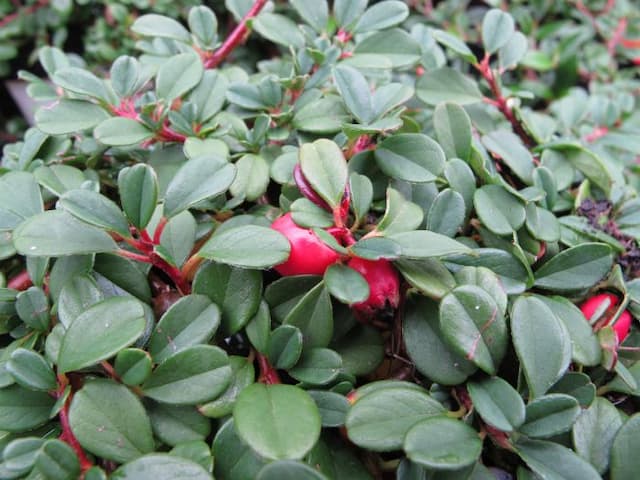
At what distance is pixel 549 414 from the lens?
557mm

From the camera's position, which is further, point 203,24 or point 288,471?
point 203,24

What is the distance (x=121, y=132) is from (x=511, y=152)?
582 millimetres

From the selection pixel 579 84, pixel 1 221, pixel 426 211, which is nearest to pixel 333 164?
pixel 426 211

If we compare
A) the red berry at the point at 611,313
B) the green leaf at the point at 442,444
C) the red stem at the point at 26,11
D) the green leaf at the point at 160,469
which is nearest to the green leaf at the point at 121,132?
the green leaf at the point at 160,469

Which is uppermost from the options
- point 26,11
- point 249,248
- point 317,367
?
point 249,248

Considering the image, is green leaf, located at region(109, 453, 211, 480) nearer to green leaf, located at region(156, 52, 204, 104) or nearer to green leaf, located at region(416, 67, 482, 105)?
green leaf, located at region(156, 52, 204, 104)

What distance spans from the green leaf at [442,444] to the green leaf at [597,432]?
14 centimetres

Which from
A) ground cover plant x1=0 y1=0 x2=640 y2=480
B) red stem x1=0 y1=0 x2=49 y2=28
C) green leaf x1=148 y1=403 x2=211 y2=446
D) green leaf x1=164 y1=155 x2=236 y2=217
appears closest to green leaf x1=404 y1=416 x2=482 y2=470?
ground cover plant x1=0 y1=0 x2=640 y2=480

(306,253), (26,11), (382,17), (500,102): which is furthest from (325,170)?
(26,11)

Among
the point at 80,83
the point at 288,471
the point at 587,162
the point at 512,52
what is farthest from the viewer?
the point at 512,52

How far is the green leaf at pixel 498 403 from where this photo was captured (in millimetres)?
542

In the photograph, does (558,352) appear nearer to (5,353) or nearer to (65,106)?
(5,353)

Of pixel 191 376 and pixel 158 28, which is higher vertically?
pixel 158 28

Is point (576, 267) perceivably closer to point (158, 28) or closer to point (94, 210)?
point (94, 210)
